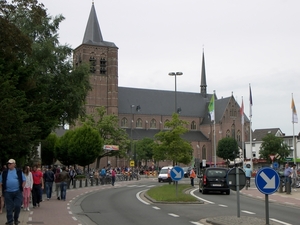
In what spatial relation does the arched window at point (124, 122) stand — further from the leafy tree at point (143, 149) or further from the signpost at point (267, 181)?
the signpost at point (267, 181)

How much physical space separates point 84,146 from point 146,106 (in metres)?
47.8

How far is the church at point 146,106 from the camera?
315 feet

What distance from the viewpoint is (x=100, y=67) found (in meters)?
97.8

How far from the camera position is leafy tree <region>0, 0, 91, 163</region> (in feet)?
54.9

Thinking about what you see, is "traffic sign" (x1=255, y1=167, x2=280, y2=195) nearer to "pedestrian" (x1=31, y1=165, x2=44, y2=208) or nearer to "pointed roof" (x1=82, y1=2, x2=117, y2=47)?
"pedestrian" (x1=31, y1=165, x2=44, y2=208)

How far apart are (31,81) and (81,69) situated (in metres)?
14.0

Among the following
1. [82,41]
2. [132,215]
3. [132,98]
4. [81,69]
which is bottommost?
[132,215]

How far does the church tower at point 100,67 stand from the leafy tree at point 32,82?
2330 inches

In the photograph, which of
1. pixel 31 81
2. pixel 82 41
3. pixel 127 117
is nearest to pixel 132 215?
pixel 31 81

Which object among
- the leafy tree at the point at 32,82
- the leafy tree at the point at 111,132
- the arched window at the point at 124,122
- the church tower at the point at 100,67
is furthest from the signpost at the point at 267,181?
the arched window at the point at 124,122

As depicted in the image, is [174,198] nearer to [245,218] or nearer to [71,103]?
[245,218]

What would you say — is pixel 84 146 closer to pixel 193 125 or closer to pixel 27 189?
pixel 27 189

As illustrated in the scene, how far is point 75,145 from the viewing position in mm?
62781

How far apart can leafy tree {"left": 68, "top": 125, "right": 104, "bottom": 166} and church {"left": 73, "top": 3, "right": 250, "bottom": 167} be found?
2990 centimetres
